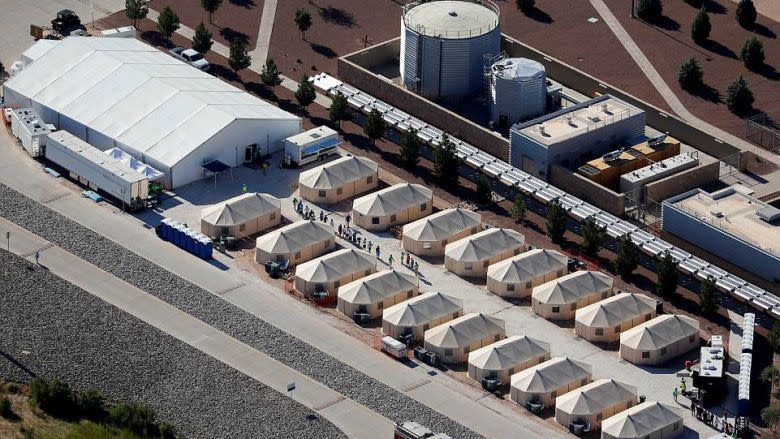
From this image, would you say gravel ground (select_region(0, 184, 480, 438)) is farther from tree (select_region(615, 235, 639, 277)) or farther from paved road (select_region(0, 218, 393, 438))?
tree (select_region(615, 235, 639, 277))

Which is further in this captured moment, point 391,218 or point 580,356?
point 391,218

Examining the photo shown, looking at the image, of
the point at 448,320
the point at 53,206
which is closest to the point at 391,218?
the point at 448,320

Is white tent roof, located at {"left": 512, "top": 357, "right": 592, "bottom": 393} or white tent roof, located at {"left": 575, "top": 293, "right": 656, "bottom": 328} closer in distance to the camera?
white tent roof, located at {"left": 512, "top": 357, "right": 592, "bottom": 393}

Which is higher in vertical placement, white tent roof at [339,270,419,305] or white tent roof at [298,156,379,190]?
white tent roof at [298,156,379,190]

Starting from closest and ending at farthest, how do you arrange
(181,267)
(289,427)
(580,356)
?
(289,427)
(580,356)
(181,267)

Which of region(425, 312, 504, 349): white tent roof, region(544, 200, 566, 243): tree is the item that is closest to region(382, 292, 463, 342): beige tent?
region(425, 312, 504, 349): white tent roof

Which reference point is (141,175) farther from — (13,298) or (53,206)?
(13,298)
